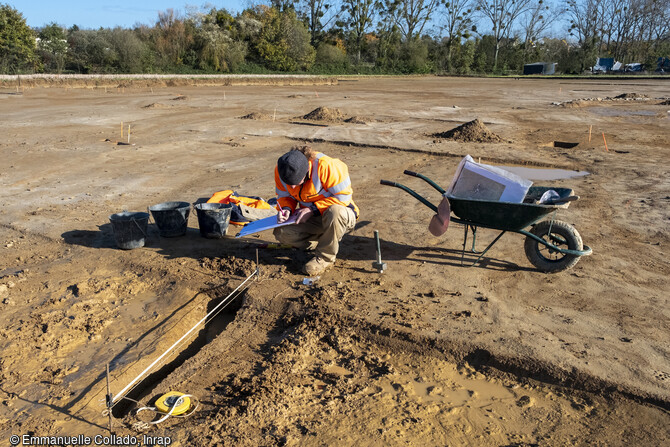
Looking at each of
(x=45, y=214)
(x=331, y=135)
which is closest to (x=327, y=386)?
(x=45, y=214)

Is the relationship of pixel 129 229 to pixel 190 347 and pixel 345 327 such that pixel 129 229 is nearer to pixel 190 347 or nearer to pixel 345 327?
pixel 190 347

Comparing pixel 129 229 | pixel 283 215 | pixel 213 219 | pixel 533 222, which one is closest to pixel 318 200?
pixel 283 215

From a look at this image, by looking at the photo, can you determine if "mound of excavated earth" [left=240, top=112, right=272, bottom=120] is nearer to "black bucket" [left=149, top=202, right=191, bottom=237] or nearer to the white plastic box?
"black bucket" [left=149, top=202, right=191, bottom=237]

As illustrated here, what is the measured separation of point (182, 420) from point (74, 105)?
20832 mm

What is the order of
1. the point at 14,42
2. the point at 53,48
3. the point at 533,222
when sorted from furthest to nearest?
the point at 53,48 < the point at 14,42 < the point at 533,222

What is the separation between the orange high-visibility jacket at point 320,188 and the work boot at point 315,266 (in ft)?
1.59

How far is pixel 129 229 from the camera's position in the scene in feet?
19.2

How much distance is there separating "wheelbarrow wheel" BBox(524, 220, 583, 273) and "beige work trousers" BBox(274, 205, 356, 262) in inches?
71.7

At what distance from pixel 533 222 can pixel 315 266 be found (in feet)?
6.95

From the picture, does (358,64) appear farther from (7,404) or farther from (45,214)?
(7,404)

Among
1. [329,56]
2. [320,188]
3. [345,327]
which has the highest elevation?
[329,56]

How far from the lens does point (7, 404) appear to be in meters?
3.54

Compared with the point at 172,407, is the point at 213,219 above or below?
above

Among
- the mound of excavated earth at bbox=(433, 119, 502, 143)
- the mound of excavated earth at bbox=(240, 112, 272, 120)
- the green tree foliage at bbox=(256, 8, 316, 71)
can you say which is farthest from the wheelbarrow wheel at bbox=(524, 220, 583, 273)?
the green tree foliage at bbox=(256, 8, 316, 71)
